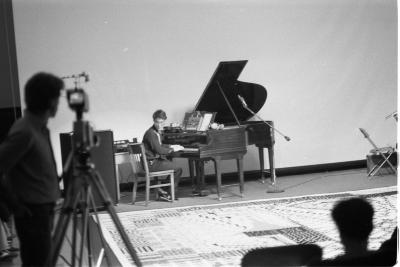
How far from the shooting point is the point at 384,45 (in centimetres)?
799

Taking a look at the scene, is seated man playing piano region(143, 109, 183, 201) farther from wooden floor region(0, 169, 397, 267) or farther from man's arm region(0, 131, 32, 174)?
man's arm region(0, 131, 32, 174)

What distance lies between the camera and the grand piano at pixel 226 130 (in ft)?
20.6

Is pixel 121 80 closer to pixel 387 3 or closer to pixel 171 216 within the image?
pixel 171 216

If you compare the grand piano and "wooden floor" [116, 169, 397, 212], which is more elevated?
the grand piano

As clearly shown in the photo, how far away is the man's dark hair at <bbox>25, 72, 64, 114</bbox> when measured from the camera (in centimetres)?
255

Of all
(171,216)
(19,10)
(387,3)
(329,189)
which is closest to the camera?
(171,216)

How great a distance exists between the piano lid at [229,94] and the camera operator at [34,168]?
13.1 ft

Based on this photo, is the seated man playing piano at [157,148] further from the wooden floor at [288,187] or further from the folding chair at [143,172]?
the wooden floor at [288,187]

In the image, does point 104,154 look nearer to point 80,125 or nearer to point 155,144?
point 155,144

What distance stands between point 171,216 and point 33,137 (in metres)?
3.20

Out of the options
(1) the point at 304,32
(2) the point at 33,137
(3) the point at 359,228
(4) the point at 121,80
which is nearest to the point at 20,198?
(2) the point at 33,137

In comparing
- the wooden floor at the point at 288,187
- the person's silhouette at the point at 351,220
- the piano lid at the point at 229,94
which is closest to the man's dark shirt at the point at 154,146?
the wooden floor at the point at 288,187

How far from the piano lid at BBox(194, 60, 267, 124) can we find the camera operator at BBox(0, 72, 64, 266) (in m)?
3.99

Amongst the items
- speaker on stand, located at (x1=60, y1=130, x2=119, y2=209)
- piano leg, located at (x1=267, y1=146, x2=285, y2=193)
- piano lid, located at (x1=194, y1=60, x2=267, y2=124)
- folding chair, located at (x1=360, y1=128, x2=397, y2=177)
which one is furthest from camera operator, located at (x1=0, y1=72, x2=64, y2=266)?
folding chair, located at (x1=360, y1=128, x2=397, y2=177)
